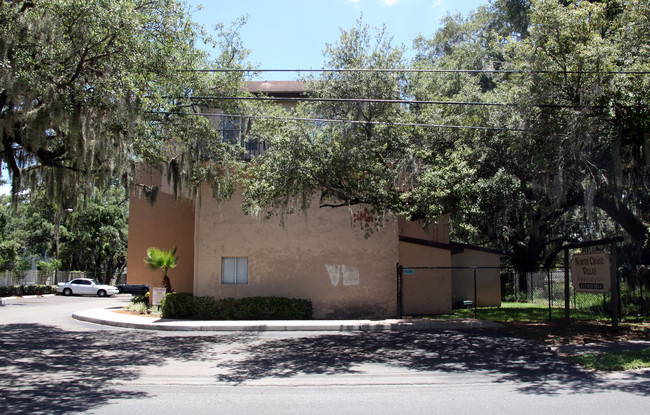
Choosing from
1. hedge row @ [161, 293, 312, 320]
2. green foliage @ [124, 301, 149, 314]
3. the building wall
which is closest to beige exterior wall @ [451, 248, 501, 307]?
hedge row @ [161, 293, 312, 320]

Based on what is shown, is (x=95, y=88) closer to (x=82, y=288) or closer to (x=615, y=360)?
(x=615, y=360)

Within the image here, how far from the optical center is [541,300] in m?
25.6

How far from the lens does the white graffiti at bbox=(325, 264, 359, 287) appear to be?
56.1 ft

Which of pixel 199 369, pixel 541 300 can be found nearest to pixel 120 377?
pixel 199 369

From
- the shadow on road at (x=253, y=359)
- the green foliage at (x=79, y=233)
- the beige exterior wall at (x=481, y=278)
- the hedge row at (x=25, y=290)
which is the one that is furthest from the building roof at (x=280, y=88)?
the hedge row at (x=25, y=290)

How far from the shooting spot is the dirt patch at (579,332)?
11.9m

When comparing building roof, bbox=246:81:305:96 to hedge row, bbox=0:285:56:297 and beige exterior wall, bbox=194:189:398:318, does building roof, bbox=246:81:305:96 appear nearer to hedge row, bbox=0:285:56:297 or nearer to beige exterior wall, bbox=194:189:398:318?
beige exterior wall, bbox=194:189:398:318

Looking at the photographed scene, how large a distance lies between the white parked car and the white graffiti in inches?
1064

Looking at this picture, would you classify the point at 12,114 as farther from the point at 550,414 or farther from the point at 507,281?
the point at 507,281

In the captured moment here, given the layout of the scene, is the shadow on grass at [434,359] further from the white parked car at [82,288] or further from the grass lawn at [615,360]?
the white parked car at [82,288]

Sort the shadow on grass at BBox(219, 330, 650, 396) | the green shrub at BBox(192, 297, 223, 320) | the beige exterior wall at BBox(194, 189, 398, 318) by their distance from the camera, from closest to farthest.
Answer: the shadow on grass at BBox(219, 330, 650, 396)
the green shrub at BBox(192, 297, 223, 320)
the beige exterior wall at BBox(194, 189, 398, 318)

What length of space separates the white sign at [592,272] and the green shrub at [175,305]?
41.3 feet

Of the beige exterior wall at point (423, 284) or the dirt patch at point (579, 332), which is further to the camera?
the beige exterior wall at point (423, 284)

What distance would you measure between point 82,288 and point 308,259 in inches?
1067
